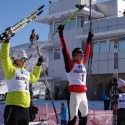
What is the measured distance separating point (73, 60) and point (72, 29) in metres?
43.5

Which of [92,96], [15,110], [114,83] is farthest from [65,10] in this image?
[15,110]

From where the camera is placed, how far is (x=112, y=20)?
46875 mm

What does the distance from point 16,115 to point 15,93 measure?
336 mm

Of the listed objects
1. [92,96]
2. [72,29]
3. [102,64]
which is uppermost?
[72,29]

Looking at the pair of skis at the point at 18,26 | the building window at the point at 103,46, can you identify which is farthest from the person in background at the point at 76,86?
the building window at the point at 103,46

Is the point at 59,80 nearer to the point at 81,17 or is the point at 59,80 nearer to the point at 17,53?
the point at 81,17

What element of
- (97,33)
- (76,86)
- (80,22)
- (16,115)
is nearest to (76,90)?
(76,86)

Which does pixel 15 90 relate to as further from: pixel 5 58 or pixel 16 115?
pixel 5 58

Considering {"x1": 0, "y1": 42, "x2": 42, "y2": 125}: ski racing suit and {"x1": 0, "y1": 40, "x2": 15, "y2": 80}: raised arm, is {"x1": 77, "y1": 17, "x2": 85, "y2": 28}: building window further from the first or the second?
{"x1": 0, "y1": 40, "x2": 15, "y2": 80}: raised arm

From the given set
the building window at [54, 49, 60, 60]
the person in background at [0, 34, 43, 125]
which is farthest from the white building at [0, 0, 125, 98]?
the person in background at [0, 34, 43, 125]

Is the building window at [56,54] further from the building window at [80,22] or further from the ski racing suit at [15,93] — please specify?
the ski racing suit at [15,93]

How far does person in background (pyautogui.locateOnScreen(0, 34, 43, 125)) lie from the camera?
6461 millimetres

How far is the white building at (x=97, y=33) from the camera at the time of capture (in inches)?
1817

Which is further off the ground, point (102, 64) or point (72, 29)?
point (72, 29)
